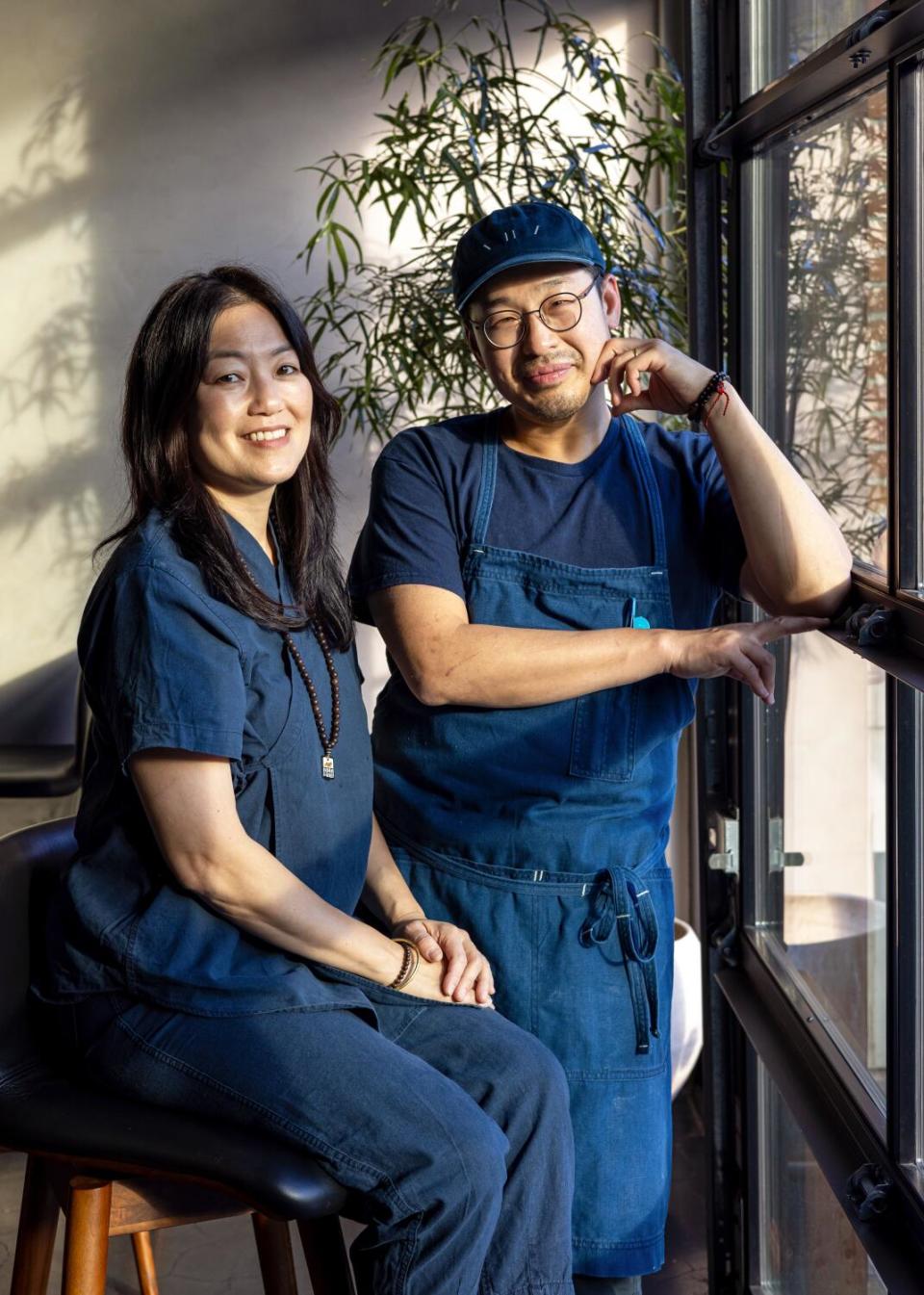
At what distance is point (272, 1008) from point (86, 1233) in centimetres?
32

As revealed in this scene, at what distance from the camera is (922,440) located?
1.38 m

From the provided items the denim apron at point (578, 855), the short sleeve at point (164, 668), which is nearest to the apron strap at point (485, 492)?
the denim apron at point (578, 855)

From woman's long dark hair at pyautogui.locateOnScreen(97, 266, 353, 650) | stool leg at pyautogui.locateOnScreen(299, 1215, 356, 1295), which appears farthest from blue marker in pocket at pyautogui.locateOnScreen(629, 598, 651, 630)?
stool leg at pyautogui.locateOnScreen(299, 1215, 356, 1295)

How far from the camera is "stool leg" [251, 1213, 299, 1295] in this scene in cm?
191

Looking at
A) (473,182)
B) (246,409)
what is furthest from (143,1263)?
(473,182)

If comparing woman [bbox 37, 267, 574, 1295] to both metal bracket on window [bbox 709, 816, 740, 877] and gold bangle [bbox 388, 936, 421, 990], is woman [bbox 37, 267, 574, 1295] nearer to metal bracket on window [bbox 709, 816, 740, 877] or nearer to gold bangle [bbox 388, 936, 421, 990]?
gold bangle [bbox 388, 936, 421, 990]

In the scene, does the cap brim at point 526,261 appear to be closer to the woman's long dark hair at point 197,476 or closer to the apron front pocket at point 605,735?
the woman's long dark hair at point 197,476

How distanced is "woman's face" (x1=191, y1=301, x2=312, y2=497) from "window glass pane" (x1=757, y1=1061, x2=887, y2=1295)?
1079mm

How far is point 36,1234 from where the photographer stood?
1.72 m

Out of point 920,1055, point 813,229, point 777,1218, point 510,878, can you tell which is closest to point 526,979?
point 510,878

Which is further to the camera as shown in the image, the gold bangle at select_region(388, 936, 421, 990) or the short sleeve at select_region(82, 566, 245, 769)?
the gold bangle at select_region(388, 936, 421, 990)

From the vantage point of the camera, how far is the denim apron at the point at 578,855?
1.78 metres

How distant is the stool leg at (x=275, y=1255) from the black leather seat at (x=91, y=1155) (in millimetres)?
297

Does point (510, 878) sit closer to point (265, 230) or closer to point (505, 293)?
point (505, 293)
